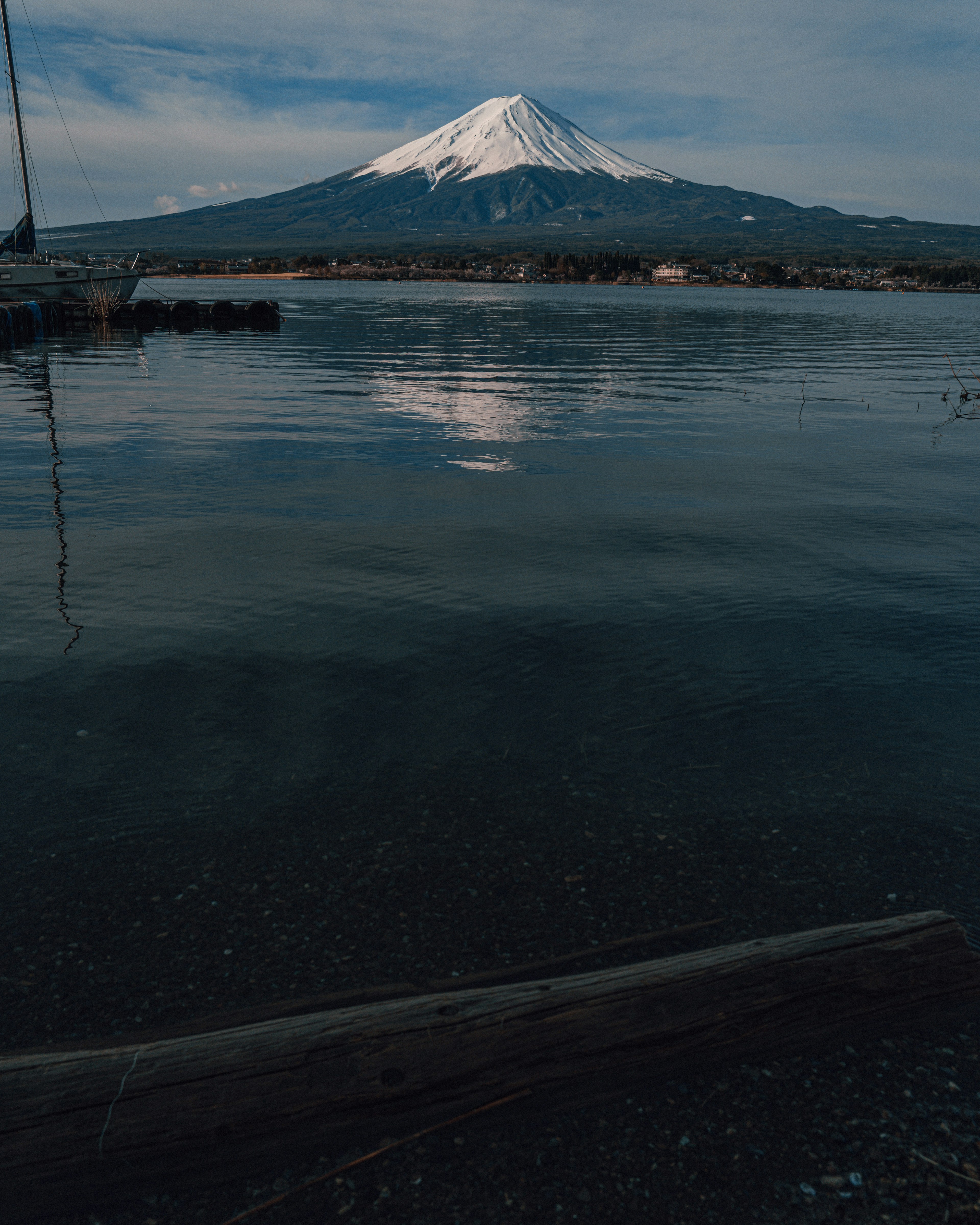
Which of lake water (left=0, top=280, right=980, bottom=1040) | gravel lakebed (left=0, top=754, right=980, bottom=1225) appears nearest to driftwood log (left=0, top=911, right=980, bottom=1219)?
gravel lakebed (left=0, top=754, right=980, bottom=1225)

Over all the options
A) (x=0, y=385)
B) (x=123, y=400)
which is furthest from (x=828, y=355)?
→ (x=0, y=385)

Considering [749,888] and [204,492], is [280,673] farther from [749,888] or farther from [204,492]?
[204,492]

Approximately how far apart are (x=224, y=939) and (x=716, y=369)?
1530 inches

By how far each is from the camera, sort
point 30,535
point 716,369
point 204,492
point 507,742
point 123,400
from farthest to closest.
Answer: point 716,369, point 123,400, point 204,492, point 30,535, point 507,742

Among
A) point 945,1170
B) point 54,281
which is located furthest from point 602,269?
point 945,1170

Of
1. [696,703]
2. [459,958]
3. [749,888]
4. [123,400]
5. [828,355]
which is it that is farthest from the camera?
[828,355]

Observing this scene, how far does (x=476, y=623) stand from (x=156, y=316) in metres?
65.6

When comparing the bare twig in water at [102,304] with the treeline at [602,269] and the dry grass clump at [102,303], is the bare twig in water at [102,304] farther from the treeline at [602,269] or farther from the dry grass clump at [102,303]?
the treeline at [602,269]

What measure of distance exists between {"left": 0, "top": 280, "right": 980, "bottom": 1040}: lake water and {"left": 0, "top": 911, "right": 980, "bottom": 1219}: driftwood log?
93 cm

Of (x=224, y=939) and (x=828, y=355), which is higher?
(x=828, y=355)

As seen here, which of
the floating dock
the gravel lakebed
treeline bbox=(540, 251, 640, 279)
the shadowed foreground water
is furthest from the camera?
treeline bbox=(540, 251, 640, 279)

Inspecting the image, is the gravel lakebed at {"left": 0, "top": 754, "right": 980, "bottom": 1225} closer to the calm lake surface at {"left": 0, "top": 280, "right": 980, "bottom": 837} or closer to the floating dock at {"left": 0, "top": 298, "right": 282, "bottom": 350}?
the calm lake surface at {"left": 0, "top": 280, "right": 980, "bottom": 837}

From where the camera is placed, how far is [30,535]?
494 inches

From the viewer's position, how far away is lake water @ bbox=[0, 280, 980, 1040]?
20.7 feet
